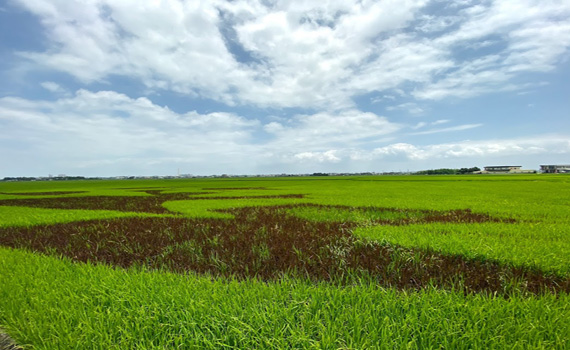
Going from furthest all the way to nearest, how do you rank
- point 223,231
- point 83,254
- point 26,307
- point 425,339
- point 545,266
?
point 223,231 < point 83,254 < point 545,266 < point 26,307 < point 425,339

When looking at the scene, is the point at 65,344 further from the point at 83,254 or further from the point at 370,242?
the point at 370,242

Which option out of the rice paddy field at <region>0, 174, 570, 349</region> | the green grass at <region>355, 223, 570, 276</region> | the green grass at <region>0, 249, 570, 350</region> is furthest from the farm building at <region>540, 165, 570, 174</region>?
the green grass at <region>0, 249, 570, 350</region>

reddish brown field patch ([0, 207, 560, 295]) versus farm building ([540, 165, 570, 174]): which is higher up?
farm building ([540, 165, 570, 174])

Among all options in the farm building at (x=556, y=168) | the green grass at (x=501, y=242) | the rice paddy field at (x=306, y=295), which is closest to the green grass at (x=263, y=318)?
the rice paddy field at (x=306, y=295)

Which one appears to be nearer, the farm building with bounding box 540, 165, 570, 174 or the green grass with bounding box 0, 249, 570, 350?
the green grass with bounding box 0, 249, 570, 350

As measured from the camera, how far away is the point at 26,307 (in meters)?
3.32

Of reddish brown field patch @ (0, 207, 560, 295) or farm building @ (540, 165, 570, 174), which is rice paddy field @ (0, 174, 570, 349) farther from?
farm building @ (540, 165, 570, 174)

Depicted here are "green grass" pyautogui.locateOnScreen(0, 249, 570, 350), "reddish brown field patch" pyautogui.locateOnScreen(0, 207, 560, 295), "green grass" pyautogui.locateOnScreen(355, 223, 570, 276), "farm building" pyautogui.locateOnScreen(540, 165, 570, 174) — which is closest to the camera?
"green grass" pyautogui.locateOnScreen(0, 249, 570, 350)

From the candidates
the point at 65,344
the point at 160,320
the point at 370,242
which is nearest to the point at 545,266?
the point at 370,242

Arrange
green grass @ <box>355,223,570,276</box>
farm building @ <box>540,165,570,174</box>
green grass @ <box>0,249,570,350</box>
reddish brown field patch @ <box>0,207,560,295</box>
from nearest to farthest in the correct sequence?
green grass @ <box>0,249,570,350</box> → reddish brown field patch @ <box>0,207,560,295</box> → green grass @ <box>355,223,570,276</box> → farm building @ <box>540,165,570,174</box>

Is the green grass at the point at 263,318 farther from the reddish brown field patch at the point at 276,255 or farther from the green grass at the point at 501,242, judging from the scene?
the green grass at the point at 501,242

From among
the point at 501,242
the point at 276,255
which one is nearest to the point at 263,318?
the point at 276,255

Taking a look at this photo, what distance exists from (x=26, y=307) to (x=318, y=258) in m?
4.46

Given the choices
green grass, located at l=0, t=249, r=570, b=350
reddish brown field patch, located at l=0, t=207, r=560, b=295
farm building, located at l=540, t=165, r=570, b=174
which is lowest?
reddish brown field patch, located at l=0, t=207, r=560, b=295
